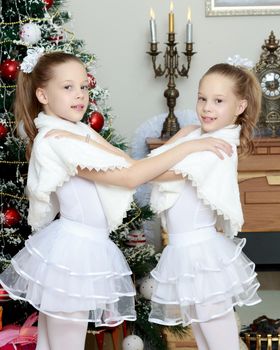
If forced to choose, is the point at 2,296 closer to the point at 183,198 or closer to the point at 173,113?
the point at 183,198

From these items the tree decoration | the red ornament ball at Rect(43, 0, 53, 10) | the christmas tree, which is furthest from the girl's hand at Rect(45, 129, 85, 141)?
the red ornament ball at Rect(43, 0, 53, 10)

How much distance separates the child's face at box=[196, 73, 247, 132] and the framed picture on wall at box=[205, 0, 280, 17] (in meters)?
2.33

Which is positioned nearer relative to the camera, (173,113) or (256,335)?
(256,335)

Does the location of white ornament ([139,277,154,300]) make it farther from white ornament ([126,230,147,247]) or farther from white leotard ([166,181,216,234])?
white leotard ([166,181,216,234])

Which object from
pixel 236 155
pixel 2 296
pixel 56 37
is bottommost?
pixel 2 296

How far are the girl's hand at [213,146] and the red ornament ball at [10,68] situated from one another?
3.55 feet

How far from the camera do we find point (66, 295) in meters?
2.18

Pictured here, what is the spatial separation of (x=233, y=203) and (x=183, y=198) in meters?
0.15

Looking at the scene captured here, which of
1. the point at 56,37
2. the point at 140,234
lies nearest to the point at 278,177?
the point at 140,234

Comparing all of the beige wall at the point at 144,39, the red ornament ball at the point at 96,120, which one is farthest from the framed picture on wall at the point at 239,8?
the red ornament ball at the point at 96,120

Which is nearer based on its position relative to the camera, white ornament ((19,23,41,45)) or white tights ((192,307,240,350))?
white tights ((192,307,240,350))

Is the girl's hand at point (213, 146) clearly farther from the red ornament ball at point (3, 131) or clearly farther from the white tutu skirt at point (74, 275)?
the red ornament ball at point (3, 131)

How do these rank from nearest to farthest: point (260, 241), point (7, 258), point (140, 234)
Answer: point (7, 258) < point (140, 234) < point (260, 241)

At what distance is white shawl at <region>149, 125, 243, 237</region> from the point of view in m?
2.19
